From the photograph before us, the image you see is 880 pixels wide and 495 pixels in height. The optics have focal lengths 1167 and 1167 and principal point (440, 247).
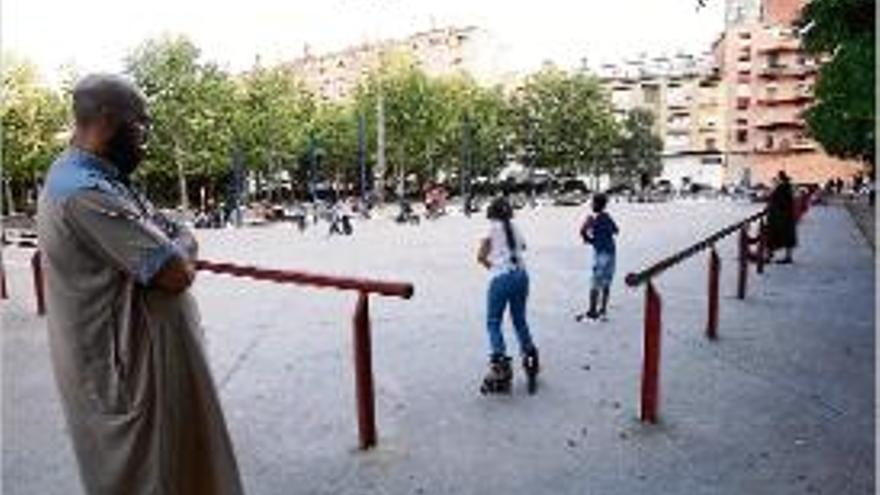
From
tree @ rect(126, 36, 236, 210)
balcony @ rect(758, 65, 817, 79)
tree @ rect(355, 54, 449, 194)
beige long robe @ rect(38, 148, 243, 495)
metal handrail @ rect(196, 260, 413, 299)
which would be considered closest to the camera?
beige long robe @ rect(38, 148, 243, 495)

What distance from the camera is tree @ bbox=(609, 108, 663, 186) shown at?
9300 cm

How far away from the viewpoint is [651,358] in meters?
7.33

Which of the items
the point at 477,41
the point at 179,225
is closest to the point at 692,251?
the point at 179,225

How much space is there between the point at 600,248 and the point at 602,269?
23 cm

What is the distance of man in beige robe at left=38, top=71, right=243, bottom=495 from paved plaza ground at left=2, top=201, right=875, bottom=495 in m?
2.25

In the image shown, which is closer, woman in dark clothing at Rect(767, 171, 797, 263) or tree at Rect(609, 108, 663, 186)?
woman in dark clothing at Rect(767, 171, 797, 263)

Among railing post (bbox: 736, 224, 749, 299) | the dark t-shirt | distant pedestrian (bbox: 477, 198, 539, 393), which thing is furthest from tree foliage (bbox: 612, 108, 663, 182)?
distant pedestrian (bbox: 477, 198, 539, 393)

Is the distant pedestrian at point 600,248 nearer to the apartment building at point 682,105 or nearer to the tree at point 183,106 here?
the tree at point 183,106

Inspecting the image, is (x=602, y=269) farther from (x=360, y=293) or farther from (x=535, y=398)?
(x=360, y=293)

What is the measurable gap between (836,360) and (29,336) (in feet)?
26.3

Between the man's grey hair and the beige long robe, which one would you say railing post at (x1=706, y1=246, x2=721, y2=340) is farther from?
the man's grey hair

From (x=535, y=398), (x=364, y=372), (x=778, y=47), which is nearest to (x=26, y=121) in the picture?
(x=535, y=398)

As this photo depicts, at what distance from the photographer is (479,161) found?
8131 centimetres

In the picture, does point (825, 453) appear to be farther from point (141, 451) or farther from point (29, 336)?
point (29, 336)
